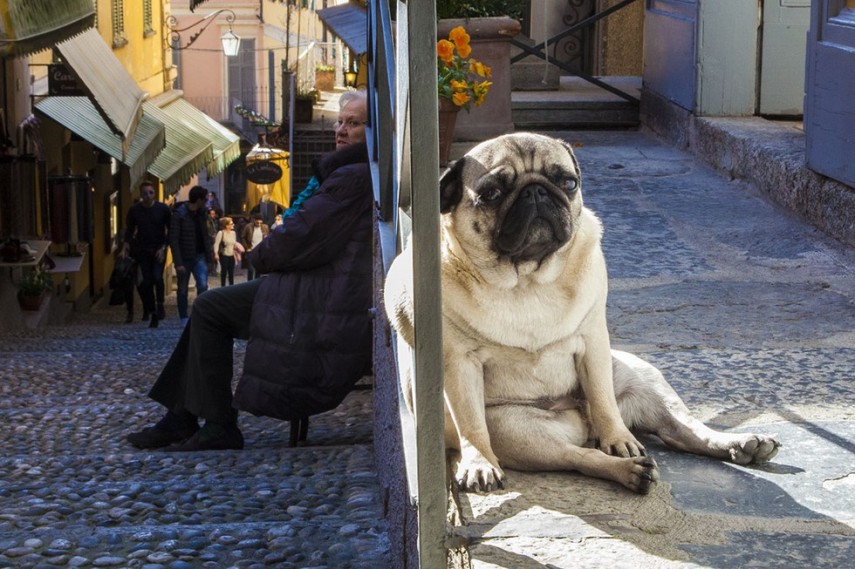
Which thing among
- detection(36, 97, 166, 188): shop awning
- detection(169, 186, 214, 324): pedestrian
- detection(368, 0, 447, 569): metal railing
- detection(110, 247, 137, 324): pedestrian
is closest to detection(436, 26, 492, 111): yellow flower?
detection(368, 0, 447, 569): metal railing

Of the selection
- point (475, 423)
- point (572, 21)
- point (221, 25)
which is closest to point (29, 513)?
point (475, 423)

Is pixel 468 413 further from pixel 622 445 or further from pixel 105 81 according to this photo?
pixel 105 81

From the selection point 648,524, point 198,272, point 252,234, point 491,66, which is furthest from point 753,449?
point 252,234

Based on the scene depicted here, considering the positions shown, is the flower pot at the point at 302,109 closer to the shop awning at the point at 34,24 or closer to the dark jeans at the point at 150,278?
the dark jeans at the point at 150,278

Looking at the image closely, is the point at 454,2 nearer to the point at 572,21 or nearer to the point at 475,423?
the point at 572,21

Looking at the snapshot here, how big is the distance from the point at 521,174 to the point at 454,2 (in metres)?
6.48

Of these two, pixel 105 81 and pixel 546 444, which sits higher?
pixel 105 81

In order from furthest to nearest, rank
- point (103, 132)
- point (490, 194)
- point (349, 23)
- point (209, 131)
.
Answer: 1. point (209, 131)
2. point (349, 23)
3. point (103, 132)
4. point (490, 194)

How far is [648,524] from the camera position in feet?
9.89

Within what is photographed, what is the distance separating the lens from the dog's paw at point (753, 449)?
11.2ft

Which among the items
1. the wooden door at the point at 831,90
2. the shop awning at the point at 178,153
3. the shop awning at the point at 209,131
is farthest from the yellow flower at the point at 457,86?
the shop awning at the point at 209,131

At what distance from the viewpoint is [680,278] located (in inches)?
233

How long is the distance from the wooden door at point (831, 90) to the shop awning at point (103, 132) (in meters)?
9.92

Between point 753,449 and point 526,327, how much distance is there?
0.69 m
